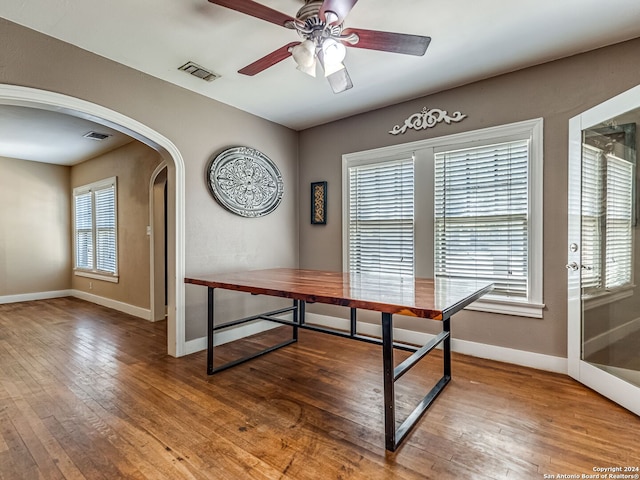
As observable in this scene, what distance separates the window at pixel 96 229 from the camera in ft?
18.5

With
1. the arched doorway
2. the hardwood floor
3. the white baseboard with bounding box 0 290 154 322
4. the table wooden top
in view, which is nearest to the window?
the white baseboard with bounding box 0 290 154 322

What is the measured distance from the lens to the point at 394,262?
375cm

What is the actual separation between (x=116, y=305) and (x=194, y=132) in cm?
365

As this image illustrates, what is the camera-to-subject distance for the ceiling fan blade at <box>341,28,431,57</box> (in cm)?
186

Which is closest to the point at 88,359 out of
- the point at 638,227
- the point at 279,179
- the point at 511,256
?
the point at 279,179

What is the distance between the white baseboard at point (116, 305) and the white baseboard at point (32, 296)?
0.15 m

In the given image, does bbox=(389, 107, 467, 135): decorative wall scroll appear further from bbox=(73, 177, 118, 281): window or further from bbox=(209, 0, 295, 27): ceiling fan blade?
bbox=(73, 177, 118, 281): window

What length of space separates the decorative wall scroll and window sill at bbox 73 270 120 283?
4959mm

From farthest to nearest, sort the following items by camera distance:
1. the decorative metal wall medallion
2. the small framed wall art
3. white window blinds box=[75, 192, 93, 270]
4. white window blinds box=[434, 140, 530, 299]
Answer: white window blinds box=[75, 192, 93, 270]
the small framed wall art
the decorative metal wall medallion
white window blinds box=[434, 140, 530, 299]

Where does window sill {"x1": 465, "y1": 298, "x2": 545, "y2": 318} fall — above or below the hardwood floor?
above

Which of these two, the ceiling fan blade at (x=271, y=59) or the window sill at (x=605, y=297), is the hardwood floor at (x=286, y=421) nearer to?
the window sill at (x=605, y=297)

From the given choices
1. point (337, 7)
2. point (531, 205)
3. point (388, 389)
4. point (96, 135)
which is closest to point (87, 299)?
point (96, 135)

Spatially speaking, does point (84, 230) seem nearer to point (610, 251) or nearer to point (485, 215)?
point (485, 215)

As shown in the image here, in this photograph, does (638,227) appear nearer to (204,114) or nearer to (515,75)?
(515,75)
